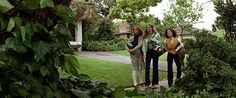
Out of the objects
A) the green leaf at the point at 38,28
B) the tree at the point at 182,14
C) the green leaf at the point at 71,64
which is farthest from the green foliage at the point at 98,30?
the green leaf at the point at 38,28

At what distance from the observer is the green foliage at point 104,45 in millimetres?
41688

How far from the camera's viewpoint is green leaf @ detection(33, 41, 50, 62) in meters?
1.90

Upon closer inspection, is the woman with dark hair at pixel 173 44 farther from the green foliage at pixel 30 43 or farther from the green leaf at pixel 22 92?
the green leaf at pixel 22 92

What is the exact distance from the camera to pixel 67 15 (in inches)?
79.5

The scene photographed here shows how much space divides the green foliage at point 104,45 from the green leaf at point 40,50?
1561 inches

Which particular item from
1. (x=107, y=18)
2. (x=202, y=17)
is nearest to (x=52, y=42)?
(x=107, y=18)

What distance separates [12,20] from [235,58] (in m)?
10.2

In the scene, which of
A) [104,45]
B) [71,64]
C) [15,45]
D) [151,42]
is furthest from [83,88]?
[104,45]

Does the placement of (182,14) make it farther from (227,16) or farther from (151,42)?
(151,42)

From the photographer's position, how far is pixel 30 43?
1919 mm

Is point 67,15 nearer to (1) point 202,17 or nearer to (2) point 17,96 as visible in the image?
(2) point 17,96

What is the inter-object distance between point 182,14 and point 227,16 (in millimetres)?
38257

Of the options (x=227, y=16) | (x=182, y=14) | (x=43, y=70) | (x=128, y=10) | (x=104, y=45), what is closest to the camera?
(x=43, y=70)

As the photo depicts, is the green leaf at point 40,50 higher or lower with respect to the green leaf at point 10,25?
lower
